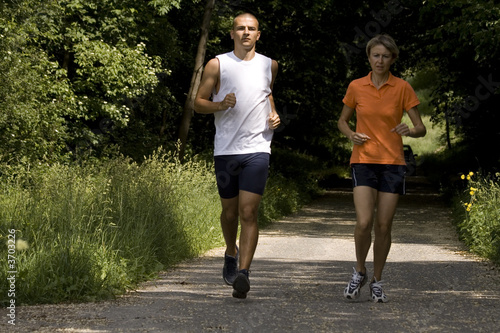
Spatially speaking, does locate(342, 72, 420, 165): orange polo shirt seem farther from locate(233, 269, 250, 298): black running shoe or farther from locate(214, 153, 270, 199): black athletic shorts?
locate(233, 269, 250, 298): black running shoe

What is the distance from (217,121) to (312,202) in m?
18.7

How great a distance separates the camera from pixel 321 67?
27.7 meters

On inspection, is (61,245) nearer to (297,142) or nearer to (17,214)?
(17,214)

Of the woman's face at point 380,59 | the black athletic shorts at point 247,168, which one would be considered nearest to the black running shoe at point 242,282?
the black athletic shorts at point 247,168

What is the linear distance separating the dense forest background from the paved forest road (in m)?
3.28

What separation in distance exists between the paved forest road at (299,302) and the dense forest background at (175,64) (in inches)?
129

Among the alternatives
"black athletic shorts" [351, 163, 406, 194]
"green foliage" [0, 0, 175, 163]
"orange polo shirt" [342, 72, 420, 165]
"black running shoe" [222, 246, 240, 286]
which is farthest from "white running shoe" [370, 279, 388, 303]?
"green foliage" [0, 0, 175, 163]

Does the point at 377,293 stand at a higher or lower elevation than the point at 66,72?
lower

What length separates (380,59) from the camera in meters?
6.61

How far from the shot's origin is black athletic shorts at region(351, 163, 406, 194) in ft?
21.4

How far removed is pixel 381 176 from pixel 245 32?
1.58 meters

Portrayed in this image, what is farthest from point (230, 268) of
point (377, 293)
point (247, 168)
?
point (377, 293)

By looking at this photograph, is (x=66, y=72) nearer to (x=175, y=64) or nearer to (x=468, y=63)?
(x=175, y=64)

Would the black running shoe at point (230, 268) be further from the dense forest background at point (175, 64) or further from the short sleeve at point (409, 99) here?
the dense forest background at point (175, 64)
